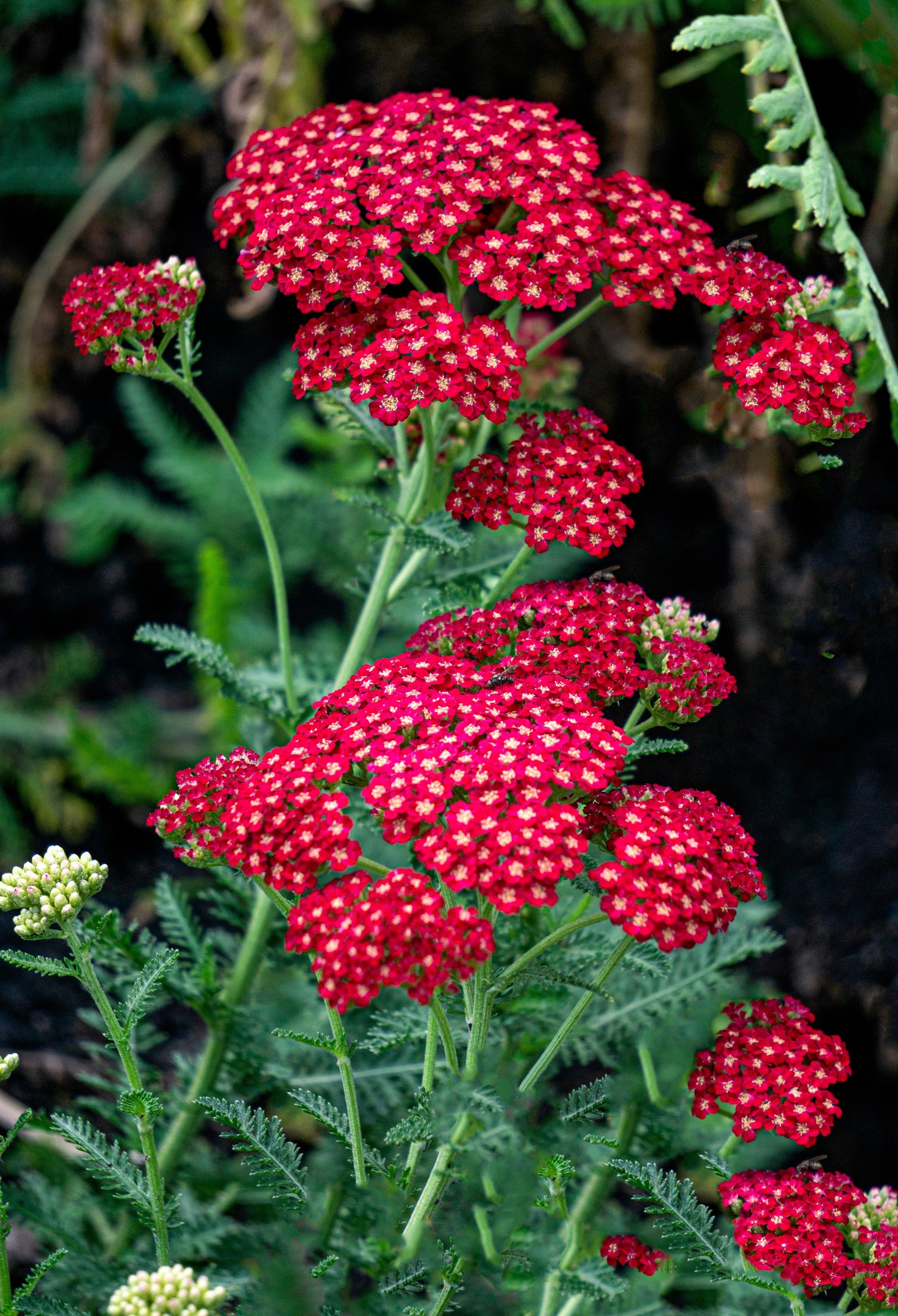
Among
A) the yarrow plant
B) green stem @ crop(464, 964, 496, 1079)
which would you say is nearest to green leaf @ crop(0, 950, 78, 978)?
the yarrow plant

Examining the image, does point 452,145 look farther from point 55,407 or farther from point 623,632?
point 55,407

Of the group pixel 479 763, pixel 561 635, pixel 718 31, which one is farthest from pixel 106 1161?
pixel 718 31

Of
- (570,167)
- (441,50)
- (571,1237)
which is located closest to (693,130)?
(441,50)

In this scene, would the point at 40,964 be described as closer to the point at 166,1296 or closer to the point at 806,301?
the point at 166,1296

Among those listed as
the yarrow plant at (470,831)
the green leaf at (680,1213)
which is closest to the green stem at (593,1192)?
the yarrow plant at (470,831)

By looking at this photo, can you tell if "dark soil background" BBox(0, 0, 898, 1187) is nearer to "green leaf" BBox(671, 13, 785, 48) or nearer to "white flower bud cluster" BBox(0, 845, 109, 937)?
"green leaf" BBox(671, 13, 785, 48)

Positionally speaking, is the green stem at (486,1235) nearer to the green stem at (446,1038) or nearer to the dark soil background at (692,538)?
the green stem at (446,1038)
